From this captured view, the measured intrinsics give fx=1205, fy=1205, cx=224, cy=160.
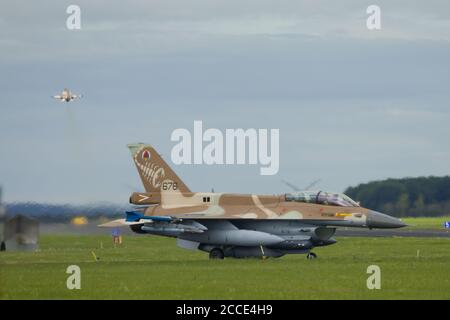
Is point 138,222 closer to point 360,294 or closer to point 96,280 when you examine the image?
point 96,280

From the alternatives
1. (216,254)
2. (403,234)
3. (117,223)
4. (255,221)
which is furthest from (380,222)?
(403,234)

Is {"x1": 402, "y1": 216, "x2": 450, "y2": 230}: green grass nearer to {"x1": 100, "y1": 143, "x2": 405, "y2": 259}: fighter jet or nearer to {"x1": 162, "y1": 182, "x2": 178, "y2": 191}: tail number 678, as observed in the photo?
{"x1": 162, "y1": 182, "x2": 178, "y2": 191}: tail number 678

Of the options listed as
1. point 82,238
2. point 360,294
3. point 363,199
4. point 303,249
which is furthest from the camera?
point 363,199

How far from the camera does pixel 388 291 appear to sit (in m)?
26.0

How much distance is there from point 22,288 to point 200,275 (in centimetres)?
571

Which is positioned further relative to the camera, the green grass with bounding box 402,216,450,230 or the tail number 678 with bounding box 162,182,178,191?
the green grass with bounding box 402,216,450,230

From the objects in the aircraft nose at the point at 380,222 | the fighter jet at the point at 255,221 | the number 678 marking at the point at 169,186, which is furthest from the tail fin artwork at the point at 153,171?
the aircraft nose at the point at 380,222

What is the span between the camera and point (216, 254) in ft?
139

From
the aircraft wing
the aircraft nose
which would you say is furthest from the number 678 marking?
the aircraft nose

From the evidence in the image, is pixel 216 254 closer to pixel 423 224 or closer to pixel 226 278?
pixel 226 278

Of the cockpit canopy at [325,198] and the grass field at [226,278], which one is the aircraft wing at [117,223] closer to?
the grass field at [226,278]

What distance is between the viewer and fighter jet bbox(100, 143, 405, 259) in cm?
4106

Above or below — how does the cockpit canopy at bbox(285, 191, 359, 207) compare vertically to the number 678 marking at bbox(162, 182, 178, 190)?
below
